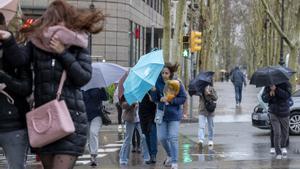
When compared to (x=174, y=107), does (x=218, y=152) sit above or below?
below

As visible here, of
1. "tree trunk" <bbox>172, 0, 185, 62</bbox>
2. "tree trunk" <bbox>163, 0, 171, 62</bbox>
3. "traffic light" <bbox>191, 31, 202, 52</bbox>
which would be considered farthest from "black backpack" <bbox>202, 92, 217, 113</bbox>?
"traffic light" <bbox>191, 31, 202, 52</bbox>

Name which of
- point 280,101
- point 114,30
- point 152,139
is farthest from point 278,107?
point 114,30

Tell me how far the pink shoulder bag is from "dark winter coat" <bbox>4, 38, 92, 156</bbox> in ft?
0.18

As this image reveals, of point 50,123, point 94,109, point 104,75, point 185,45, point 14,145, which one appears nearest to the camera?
point 50,123

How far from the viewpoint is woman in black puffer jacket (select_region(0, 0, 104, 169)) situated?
442cm

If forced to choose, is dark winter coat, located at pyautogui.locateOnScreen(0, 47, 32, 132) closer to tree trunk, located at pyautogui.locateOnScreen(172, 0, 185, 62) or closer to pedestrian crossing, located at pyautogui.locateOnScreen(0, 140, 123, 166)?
pedestrian crossing, located at pyautogui.locateOnScreen(0, 140, 123, 166)

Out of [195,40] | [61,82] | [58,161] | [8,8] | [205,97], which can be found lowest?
[205,97]

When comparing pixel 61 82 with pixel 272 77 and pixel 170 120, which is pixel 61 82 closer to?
pixel 170 120

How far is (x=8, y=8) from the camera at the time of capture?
4598 mm

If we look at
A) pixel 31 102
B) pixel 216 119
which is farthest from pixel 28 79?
pixel 216 119

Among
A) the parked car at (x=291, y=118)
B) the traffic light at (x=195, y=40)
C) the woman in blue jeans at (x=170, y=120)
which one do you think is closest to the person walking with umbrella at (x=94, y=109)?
the woman in blue jeans at (x=170, y=120)

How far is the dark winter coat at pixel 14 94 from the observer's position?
14.8 ft

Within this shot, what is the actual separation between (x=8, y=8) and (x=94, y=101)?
5.86m

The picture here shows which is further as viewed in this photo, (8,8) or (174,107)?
(174,107)
